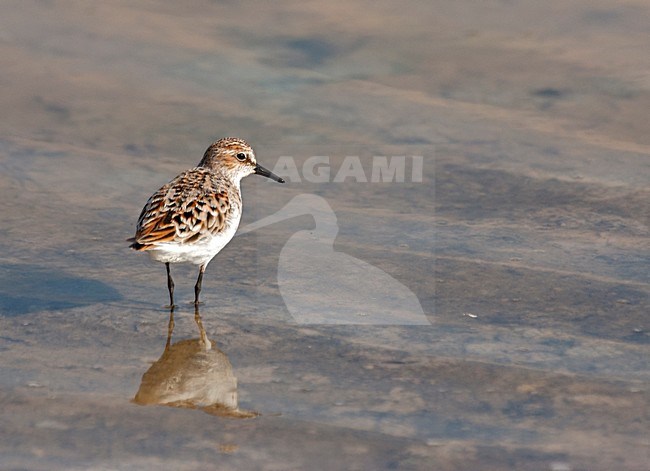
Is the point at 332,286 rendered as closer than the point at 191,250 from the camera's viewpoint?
No

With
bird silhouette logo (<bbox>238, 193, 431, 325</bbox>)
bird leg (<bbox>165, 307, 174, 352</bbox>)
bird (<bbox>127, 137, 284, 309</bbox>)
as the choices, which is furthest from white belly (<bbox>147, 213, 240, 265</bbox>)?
bird silhouette logo (<bbox>238, 193, 431, 325</bbox>)

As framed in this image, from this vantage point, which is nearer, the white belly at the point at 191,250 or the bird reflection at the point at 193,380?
the bird reflection at the point at 193,380

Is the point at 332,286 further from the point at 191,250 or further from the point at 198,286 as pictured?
the point at 191,250

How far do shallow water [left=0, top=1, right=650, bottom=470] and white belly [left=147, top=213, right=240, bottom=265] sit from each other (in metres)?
0.43

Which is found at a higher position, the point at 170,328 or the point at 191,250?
the point at 191,250

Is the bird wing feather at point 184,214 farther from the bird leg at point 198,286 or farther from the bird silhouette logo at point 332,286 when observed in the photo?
the bird silhouette logo at point 332,286

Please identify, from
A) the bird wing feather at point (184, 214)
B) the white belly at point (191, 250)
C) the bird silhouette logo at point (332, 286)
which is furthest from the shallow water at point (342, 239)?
the bird wing feather at point (184, 214)

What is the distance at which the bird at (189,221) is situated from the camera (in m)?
8.01

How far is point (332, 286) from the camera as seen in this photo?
8938mm

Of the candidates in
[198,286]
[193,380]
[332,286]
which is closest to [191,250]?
[198,286]

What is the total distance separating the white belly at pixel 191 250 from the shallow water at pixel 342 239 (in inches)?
16.8

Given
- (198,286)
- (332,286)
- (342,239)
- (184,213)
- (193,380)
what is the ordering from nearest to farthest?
(193,380) < (184,213) < (198,286) < (332,286) < (342,239)

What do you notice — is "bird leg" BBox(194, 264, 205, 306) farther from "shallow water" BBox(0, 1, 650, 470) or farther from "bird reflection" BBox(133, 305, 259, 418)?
"bird reflection" BBox(133, 305, 259, 418)

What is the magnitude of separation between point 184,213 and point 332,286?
147cm
